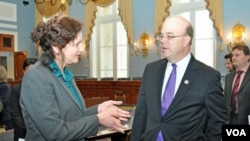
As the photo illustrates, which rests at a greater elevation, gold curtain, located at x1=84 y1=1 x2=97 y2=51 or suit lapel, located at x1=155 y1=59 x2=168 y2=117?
gold curtain, located at x1=84 y1=1 x2=97 y2=51

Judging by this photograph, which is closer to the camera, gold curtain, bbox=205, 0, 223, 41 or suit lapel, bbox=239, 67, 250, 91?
suit lapel, bbox=239, 67, 250, 91

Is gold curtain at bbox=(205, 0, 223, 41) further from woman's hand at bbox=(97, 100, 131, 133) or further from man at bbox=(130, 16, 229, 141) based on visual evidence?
woman's hand at bbox=(97, 100, 131, 133)

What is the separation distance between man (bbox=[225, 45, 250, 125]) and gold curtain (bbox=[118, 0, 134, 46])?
22.9ft

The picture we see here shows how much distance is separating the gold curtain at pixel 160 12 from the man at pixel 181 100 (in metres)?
7.62

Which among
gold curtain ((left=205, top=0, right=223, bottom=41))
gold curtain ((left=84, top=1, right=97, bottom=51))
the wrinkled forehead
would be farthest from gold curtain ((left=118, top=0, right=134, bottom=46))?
the wrinkled forehead

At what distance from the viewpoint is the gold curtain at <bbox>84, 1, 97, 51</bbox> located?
39.5 feet

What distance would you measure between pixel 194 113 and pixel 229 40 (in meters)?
6.93

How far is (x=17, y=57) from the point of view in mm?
13461

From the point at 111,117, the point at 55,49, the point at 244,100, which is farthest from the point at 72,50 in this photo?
the point at 244,100

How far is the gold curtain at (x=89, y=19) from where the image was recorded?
1204 cm

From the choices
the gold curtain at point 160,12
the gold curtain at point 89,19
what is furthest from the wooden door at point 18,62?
the gold curtain at point 160,12

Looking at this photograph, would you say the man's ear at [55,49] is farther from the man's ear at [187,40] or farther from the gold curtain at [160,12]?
the gold curtain at [160,12]

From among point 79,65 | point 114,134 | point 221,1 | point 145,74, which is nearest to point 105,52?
point 79,65

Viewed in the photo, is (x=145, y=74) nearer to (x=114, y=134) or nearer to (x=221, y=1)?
(x=114, y=134)
